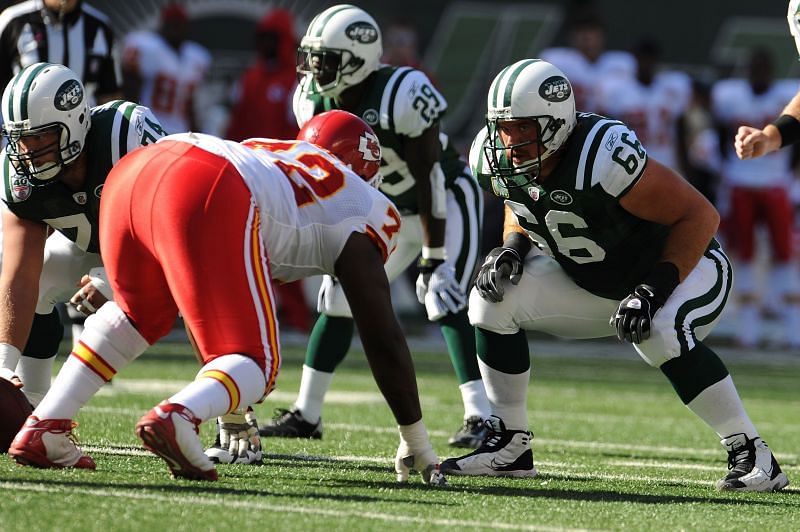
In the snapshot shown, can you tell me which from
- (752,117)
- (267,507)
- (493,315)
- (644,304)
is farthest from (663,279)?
(752,117)

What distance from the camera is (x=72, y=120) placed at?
14.4 ft

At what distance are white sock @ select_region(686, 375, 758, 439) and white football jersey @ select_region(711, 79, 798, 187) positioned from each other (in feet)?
23.2

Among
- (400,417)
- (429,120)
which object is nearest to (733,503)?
(400,417)

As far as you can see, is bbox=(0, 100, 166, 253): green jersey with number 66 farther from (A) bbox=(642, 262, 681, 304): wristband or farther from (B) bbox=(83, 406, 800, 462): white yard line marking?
(A) bbox=(642, 262, 681, 304): wristband

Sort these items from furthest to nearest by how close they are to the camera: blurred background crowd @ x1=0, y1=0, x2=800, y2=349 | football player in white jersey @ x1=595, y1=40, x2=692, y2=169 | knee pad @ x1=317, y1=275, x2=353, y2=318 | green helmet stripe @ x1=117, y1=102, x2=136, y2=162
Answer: football player in white jersey @ x1=595, y1=40, x2=692, y2=169, blurred background crowd @ x1=0, y1=0, x2=800, y2=349, knee pad @ x1=317, y1=275, x2=353, y2=318, green helmet stripe @ x1=117, y1=102, x2=136, y2=162

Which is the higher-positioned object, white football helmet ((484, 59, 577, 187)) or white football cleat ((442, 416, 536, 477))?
white football helmet ((484, 59, 577, 187))

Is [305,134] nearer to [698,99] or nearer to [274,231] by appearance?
[274,231]

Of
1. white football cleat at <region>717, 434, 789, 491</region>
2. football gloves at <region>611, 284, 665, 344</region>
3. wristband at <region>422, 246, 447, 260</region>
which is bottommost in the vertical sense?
white football cleat at <region>717, 434, 789, 491</region>

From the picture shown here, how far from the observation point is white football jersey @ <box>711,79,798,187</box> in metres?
11.4

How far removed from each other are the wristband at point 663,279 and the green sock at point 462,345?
5.07ft

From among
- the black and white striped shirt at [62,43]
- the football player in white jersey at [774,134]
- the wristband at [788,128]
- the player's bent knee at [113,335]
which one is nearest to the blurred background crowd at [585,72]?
the black and white striped shirt at [62,43]

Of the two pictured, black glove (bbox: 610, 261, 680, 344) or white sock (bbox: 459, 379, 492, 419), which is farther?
white sock (bbox: 459, 379, 492, 419)

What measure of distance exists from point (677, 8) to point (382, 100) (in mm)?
8160

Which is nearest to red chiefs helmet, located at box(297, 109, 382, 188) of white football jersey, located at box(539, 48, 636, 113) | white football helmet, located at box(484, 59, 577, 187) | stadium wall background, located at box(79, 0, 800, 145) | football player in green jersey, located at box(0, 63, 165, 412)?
white football helmet, located at box(484, 59, 577, 187)
